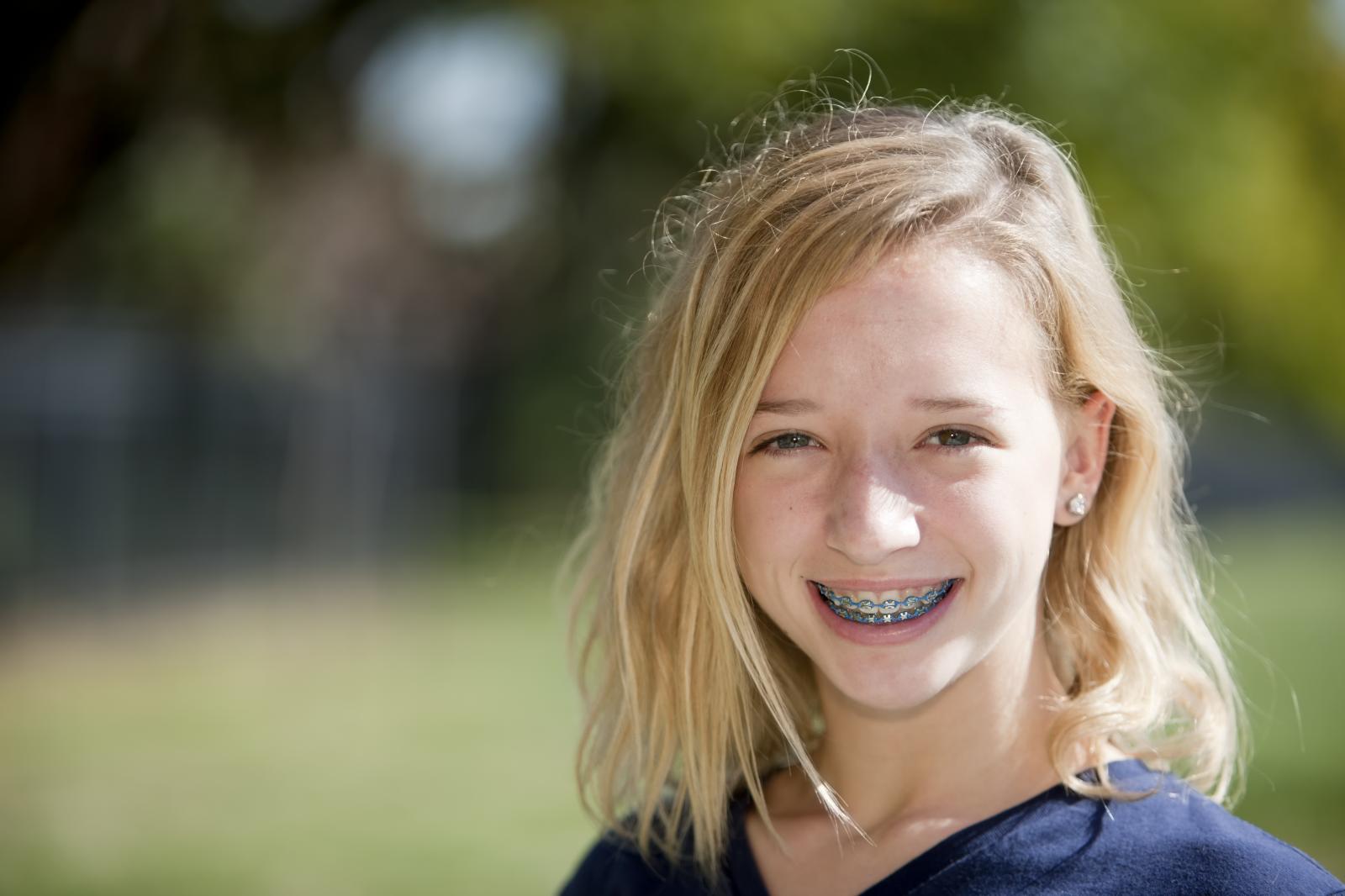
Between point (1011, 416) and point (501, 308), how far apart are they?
1828 cm

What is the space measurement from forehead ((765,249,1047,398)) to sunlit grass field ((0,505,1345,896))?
115 centimetres

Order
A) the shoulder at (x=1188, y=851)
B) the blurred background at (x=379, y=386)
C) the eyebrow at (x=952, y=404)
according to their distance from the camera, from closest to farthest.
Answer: the shoulder at (x=1188, y=851) → the eyebrow at (x=952, y=404) → the blurred background at (x=379, y=386)

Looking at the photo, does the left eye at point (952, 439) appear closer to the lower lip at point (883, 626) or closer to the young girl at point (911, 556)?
the young girl at point (911, 556)

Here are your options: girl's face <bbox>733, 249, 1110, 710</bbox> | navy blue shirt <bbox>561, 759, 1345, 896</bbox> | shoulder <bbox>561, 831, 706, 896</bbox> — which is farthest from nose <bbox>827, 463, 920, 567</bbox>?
shoulder <bbox>561, 831, 706, 896</bbox>

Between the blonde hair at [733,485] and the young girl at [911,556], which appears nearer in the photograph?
the young girl at [911,556]

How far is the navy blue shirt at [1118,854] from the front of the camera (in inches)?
64.2

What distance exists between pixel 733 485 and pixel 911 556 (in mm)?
273

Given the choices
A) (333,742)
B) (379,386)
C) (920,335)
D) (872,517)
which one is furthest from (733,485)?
(379,386)

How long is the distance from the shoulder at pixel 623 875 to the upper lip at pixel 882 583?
1.83 feet

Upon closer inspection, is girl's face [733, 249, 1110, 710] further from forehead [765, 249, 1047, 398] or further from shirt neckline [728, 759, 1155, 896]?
shirt neckline [728, 759, 1155, 896]

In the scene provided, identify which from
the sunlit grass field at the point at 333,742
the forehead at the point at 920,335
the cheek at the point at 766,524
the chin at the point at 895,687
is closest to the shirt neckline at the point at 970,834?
the chin at the point at 895,687

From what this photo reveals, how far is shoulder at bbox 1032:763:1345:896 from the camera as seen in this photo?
1616 millimetres

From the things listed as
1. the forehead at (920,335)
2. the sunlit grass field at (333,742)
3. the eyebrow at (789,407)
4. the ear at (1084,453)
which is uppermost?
the forehead at (920,335)

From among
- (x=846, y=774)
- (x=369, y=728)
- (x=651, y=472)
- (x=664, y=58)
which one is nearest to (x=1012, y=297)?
(x=651, y=472)
